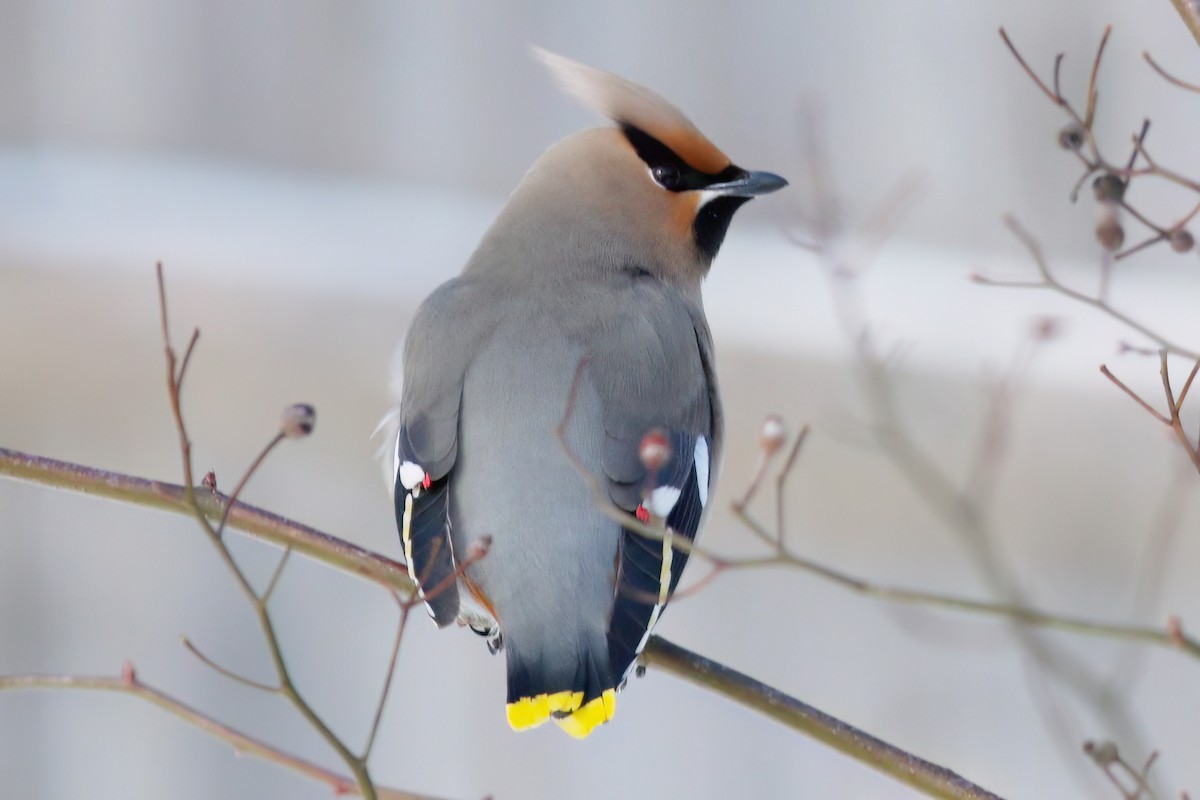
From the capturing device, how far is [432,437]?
1.95 metres

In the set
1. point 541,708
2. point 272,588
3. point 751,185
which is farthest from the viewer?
point 751,185

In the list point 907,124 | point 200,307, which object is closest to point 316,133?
point 200,307

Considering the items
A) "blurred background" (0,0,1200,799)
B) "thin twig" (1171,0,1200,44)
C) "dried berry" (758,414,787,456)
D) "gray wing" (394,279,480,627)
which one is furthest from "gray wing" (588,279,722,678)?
"blurred background" (0,0,1200,799)

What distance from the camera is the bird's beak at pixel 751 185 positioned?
227 centimetres

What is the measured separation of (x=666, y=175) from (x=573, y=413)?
586 millimetres

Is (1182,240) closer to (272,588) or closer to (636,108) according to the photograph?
(272,588)

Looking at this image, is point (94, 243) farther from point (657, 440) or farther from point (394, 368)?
point (657, 440)

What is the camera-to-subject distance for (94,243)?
388 centimetres

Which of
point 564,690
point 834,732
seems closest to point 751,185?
point 564,690

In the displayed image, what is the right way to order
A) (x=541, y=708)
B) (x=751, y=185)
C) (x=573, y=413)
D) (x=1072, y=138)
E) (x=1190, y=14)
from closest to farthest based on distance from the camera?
(x=1190, y=14)
(x=1072, y=138)
(x=541, y=708)
(x=573, y=413)
(x=751, y=185)

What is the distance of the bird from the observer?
1781mm

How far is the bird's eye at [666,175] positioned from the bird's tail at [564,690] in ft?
2.78

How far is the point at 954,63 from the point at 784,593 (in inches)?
55.1

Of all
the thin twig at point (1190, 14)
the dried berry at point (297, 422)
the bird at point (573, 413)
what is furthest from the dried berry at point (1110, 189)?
the dried berry at point (297, 422)
